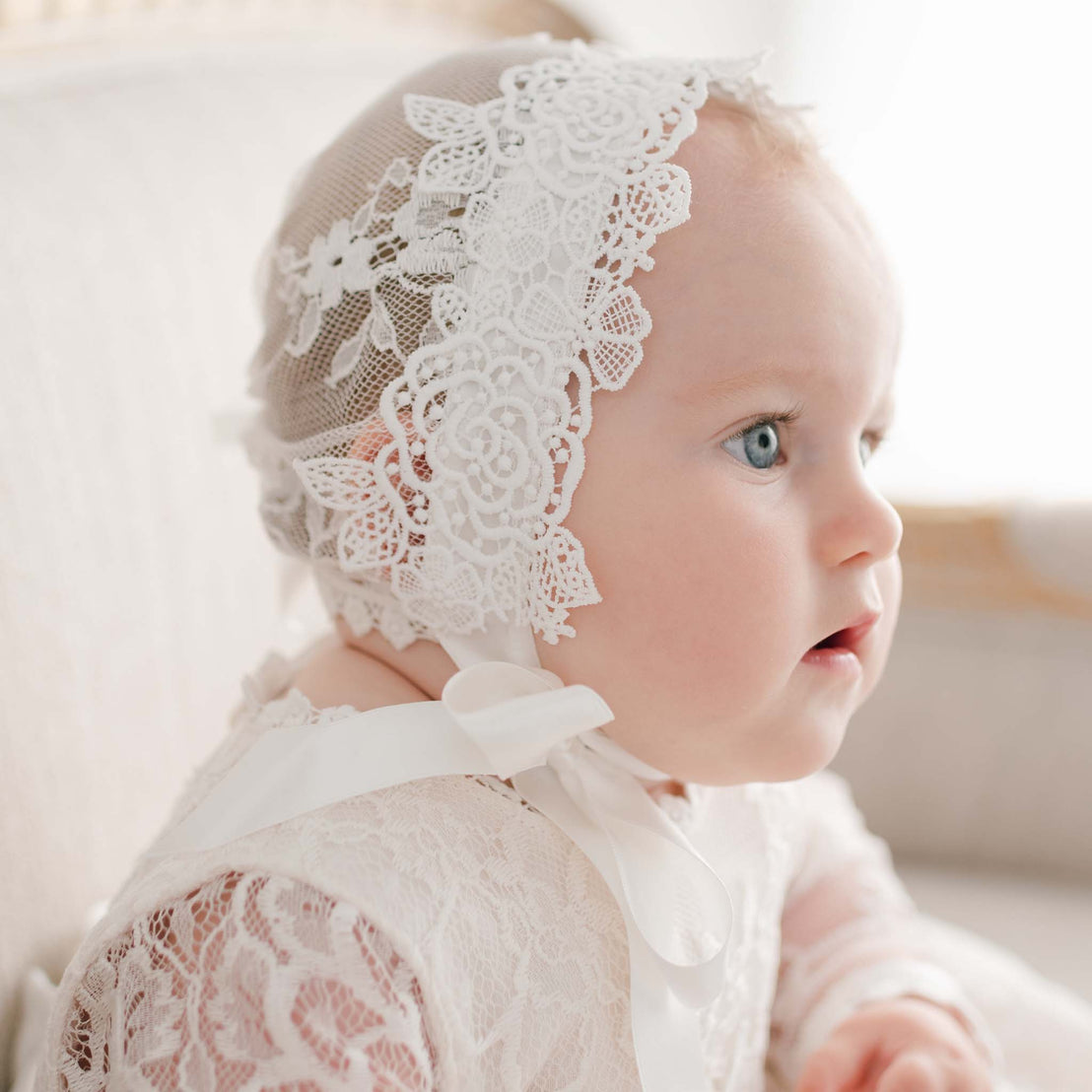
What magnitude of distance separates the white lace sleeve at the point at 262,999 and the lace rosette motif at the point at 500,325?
0.23 metres

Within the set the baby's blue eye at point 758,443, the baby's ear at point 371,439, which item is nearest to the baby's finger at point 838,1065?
the baby's blue eye at point 758,443

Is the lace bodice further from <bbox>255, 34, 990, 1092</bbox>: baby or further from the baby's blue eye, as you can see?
the baby's blue eye

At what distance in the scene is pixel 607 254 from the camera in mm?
758

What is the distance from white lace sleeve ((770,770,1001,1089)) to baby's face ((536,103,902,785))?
0.34 m

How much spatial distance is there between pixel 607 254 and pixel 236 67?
838 millimetres

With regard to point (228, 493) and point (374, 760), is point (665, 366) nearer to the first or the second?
point (374, 760)

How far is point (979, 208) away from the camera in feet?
8.36

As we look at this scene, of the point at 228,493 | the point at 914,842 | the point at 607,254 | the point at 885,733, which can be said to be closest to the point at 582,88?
the point at 607,254

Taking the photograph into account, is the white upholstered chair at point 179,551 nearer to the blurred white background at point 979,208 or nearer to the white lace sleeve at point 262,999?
the white lace sleeve at point 262,999

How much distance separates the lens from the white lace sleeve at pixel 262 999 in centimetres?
65

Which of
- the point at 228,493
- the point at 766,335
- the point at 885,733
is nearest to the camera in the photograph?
the point at 766,335

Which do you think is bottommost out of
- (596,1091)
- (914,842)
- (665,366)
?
(914,842)

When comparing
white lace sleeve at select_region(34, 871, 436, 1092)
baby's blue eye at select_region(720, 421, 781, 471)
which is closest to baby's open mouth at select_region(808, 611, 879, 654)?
baby's blue eye at select_region(720, 421, 781, 471)

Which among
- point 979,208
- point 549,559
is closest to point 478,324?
point 549,559
